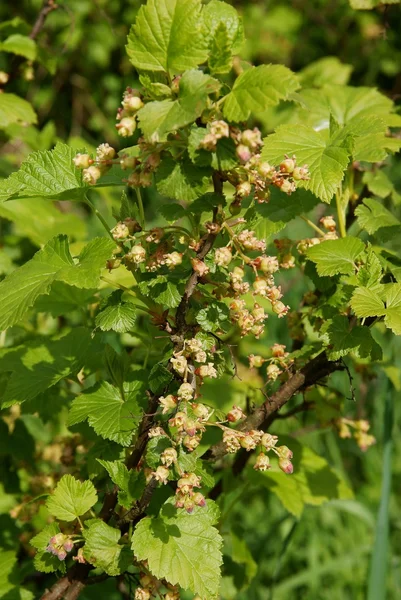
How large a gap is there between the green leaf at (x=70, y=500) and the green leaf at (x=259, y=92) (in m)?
0.65

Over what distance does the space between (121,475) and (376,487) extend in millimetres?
1905

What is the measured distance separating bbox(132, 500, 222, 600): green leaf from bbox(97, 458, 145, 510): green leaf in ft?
0.13

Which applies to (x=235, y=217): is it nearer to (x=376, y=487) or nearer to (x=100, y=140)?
(x=376, y=487)

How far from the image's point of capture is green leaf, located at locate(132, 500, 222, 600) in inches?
44.4

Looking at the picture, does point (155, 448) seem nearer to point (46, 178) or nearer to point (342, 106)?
point (46, 178)

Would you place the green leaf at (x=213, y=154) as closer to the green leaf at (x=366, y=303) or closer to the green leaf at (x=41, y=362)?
the green leaf at (x=366, y=303)

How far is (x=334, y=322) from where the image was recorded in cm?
126

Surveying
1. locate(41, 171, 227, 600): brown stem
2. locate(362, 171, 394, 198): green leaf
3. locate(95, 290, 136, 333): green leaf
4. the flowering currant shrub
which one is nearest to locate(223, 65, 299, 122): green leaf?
the flowering currant shrub

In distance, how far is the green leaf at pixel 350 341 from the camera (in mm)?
1198

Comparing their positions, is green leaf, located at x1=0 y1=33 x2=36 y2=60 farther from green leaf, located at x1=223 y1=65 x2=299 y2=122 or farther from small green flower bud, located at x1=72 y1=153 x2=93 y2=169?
green leaf, located at x1=223 y1=65 x2=299 y2=122

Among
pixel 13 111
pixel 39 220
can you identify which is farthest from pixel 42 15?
pixel 39 220

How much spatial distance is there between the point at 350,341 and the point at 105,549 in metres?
0.52

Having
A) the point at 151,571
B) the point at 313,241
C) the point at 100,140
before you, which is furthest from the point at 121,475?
the point at 100,140

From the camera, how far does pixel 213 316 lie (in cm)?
109
